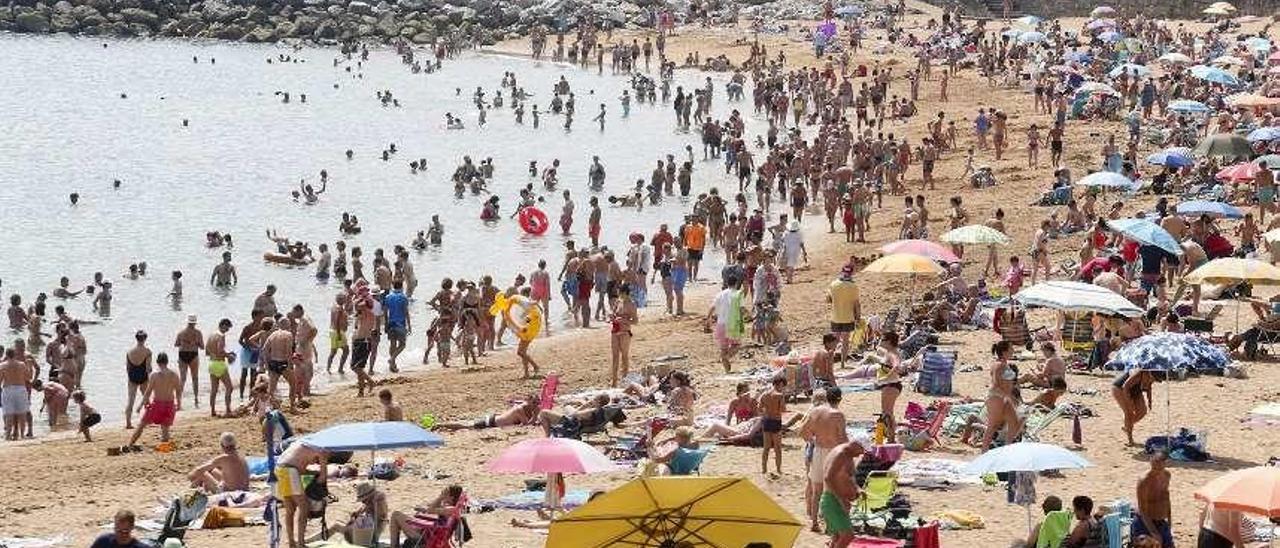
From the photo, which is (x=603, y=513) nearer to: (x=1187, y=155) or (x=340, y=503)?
(x=340, y=503)

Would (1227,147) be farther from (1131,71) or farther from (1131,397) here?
(1131,397)

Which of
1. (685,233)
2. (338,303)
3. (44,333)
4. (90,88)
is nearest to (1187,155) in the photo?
(685,233)

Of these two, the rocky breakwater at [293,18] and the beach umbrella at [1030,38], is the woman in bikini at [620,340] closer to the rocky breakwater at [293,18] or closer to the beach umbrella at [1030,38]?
the beach umbrella at [1030,38]

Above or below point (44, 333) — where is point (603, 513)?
above

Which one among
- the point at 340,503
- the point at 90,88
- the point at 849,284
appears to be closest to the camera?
the point at 340,503

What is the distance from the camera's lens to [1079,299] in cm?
1641

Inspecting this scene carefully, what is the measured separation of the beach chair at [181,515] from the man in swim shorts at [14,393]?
15.8 ft

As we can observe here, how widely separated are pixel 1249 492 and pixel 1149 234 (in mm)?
9587

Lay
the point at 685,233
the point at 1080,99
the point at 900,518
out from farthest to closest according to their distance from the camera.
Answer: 1. the point at 1080,99
2. the point at 685,233
3. the point at 900,518

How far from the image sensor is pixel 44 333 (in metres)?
22.4

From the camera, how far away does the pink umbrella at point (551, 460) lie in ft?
39.4

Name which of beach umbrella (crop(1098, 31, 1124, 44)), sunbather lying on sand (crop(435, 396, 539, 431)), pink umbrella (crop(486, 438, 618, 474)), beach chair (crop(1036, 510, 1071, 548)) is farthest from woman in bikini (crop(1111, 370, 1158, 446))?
beach umbrella (crop(1098, 31, 1124, 44))

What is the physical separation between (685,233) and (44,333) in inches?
316

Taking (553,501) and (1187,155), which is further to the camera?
(1187,155)
